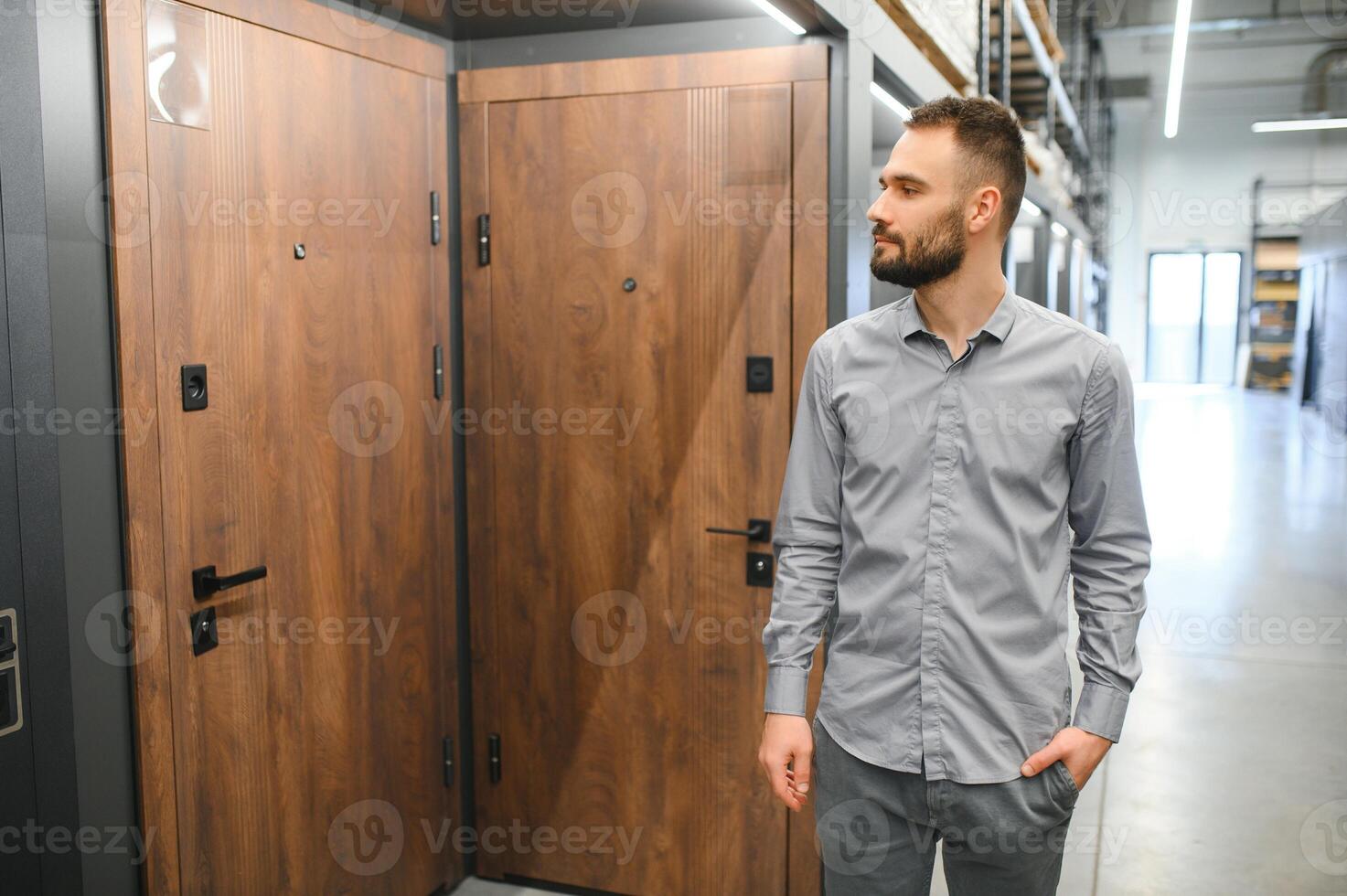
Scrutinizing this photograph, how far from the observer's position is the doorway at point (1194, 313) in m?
21.0

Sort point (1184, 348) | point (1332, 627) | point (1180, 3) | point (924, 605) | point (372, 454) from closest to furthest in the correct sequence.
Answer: point (924, 605), point (372, 454), point (1332, 627), point (1180, 3), point (1184, 348)

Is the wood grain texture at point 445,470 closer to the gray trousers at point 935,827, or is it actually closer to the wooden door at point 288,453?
the wooden door at point 288,453

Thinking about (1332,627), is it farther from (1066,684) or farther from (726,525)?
(1066,684)

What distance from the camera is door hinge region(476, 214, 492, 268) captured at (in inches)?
118

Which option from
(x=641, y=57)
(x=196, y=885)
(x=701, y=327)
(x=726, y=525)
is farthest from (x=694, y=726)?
(x=641, y=57)

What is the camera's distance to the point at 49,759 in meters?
1.89

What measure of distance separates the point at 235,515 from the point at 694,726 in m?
1.35

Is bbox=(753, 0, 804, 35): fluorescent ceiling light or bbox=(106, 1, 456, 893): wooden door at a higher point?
bbox=(753, 0, 804, 35): fluorescent ceiling light

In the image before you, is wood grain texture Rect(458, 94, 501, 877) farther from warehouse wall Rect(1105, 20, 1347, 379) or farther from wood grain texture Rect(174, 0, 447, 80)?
warehouse wall Rect(1105, 20, 1347, 379)

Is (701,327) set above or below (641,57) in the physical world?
below

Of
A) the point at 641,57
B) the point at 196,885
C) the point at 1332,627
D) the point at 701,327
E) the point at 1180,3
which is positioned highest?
the point at 1180,3

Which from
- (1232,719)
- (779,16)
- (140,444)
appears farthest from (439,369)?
(1232,719)

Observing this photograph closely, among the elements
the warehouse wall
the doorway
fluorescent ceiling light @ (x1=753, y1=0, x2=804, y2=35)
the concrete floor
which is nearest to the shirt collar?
fluorescent ceiling light @ (x1=753, y1=0, x2=804, y2=35)

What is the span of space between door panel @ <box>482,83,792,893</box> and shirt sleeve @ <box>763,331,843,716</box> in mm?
988
